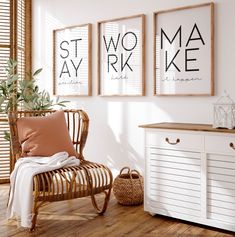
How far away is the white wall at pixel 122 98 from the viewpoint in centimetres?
338

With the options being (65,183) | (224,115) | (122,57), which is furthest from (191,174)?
(122,57)

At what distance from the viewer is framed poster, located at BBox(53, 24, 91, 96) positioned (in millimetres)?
4355

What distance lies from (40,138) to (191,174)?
53.5 inches

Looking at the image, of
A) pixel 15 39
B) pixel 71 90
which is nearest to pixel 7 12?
→ pixel 15 39

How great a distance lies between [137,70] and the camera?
3930mm

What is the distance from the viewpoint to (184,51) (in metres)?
3.59

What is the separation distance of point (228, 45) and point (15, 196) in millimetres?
2255

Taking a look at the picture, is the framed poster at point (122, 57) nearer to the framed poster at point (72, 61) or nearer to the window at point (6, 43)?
the framed poster at point (72, 61)

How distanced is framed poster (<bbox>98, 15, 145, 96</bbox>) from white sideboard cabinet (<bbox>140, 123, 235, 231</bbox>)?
86 centimetres

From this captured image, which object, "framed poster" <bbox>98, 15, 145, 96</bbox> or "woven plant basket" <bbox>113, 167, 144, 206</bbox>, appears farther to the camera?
"framed poster" <bbox>98, 15, 145, 96</bbox>

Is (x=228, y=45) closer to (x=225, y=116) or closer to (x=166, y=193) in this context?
(x=225, y=116)

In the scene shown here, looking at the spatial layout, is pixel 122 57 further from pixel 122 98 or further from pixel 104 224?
pixel 104 224

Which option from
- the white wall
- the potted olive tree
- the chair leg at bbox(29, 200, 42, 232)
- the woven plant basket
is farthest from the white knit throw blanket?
the potted olive tree

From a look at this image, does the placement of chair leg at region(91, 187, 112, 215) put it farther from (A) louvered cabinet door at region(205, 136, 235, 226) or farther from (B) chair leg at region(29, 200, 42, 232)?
(A) louvered cabinet door at region(205, 136, 235, 226)
